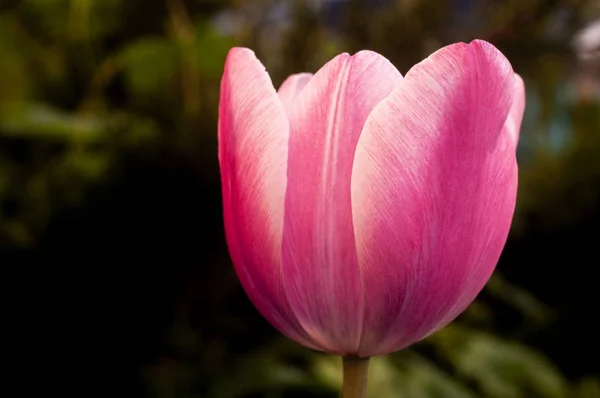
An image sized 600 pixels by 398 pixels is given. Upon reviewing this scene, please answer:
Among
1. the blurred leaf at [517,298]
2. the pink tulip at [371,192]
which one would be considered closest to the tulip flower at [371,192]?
the pink tulip at [371,192]

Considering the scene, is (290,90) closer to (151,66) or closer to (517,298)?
(151,66)

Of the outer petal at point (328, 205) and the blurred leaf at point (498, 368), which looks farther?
the blurred leaf at point (498, 368)

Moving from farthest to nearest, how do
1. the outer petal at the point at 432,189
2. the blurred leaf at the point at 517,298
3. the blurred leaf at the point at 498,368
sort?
1. the blurred leaf at the point at 517,298
2. the blurred leaf at the point at 498,368
3. the outer petal at the point at 432,189

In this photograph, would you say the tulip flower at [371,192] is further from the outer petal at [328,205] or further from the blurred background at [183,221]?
the blurred background at [183,221]

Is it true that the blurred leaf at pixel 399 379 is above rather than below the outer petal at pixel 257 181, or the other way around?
below

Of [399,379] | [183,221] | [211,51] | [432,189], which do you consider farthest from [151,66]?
[432,189]

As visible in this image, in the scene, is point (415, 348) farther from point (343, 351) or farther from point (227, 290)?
point (343, 351)

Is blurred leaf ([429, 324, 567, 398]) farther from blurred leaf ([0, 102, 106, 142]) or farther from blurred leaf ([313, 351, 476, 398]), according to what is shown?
blurred leaf ([0, 102, 106, 142])

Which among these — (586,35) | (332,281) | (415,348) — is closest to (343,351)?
(332,281)
